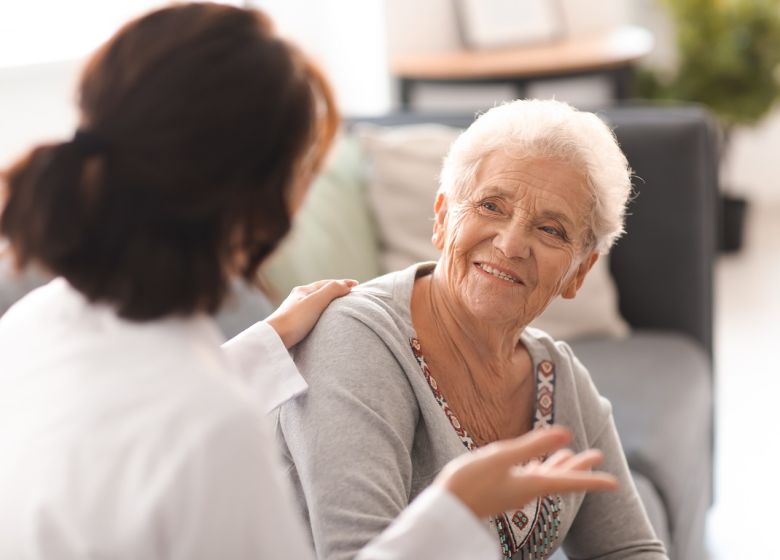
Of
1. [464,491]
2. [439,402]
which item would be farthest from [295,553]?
[439,402]

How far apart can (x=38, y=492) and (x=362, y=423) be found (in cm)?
51

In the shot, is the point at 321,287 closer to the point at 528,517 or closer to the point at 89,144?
the point at 528,517

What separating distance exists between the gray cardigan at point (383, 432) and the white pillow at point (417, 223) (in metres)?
1.00

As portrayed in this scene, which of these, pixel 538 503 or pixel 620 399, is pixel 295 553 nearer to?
pixel 538 503

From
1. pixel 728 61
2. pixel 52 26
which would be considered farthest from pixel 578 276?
pixel 728 61

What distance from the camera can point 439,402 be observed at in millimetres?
1446

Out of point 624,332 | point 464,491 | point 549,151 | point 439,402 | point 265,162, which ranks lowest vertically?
point 624,332

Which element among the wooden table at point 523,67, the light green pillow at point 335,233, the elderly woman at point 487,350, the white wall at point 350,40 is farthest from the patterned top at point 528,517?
the white wall at point 350,40

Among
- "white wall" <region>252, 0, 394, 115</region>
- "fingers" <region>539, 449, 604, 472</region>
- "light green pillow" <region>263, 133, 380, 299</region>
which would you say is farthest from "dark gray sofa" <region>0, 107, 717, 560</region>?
"white wall" <region>252, 0, 394, 115</region>

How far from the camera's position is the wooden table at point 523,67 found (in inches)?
156

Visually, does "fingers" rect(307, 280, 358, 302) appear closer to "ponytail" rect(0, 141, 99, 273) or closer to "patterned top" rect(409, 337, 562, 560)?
"patterned top" rect(409, 337, 562, 560)

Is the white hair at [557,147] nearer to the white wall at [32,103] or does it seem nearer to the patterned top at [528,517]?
the patterned top at [528,517]

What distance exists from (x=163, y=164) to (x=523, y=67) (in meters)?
3.26

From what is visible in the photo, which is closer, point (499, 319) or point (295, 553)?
point (295, 553)
